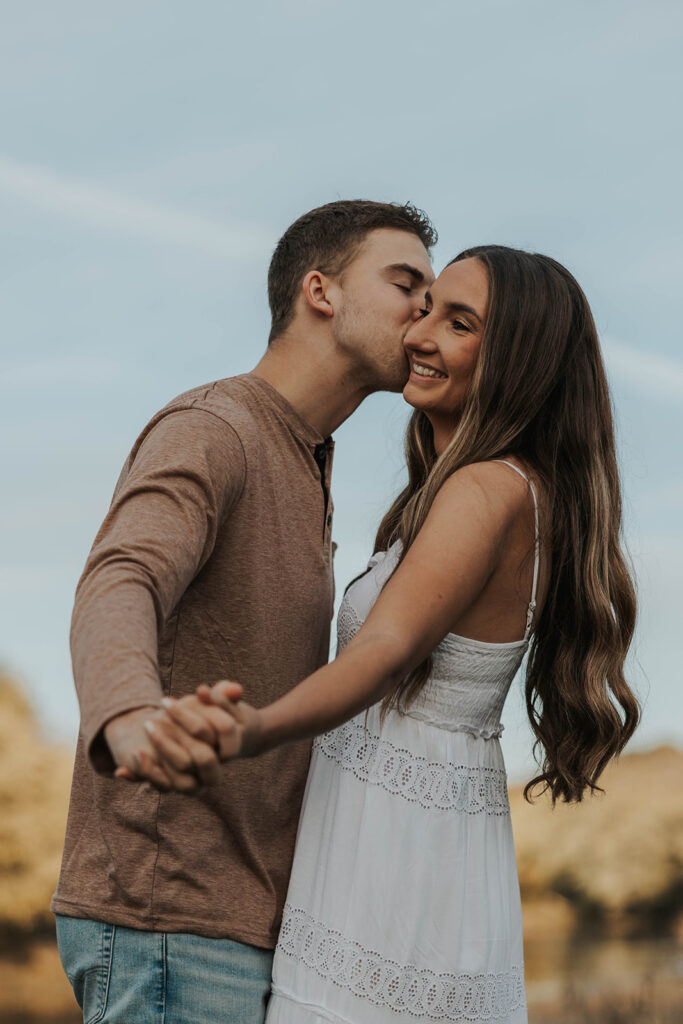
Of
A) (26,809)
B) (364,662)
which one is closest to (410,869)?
(364,662)

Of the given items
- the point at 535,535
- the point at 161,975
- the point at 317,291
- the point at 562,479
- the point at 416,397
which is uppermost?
the point at 317,291

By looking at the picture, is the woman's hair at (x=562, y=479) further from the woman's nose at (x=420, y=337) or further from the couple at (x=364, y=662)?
the woman's nose at (x=420, y=337)

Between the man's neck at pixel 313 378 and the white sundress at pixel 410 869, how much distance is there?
38cm

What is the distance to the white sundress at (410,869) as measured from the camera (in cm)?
182

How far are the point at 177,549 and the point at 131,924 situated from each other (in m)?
0.62

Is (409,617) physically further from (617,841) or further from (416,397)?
(617,841)

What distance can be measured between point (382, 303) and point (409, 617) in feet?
2.88

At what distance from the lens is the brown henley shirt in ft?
5.60

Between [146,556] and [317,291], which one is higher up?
[317,291]

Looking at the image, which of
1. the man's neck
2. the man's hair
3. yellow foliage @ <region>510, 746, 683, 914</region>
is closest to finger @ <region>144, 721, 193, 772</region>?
the man's neck

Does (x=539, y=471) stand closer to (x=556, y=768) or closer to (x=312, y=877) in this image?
(x=556, y=768)

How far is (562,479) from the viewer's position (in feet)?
6.79

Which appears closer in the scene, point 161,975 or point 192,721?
point 192,721

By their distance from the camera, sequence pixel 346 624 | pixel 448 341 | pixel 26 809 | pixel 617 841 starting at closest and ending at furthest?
pixel 346 624
pixel 448 341
pixel 26 809
pixel 617 841
